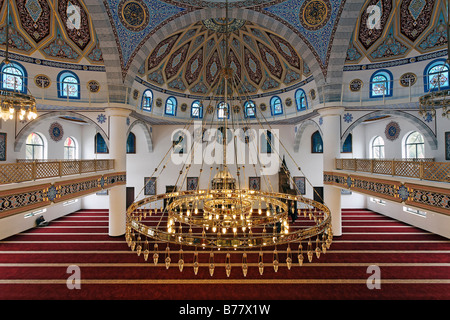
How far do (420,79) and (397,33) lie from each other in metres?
1.73

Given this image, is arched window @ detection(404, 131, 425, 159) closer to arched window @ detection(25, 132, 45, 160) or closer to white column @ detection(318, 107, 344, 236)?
white column @ detection(318, 107, 344, 236)

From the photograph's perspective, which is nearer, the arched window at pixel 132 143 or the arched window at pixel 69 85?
the arched window at pixel 69 85

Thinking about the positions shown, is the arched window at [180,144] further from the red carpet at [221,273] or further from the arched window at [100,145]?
the red carpet at [221,273]

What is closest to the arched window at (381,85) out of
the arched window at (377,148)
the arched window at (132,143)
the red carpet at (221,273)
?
the arched window at (377,148)

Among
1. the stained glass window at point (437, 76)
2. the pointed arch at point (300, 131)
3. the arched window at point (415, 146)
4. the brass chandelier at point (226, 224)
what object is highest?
the stained glass window at point (437, 76)

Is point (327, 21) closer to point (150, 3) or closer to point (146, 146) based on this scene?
point (150, 3)

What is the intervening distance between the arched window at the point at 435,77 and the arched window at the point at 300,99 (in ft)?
12.9

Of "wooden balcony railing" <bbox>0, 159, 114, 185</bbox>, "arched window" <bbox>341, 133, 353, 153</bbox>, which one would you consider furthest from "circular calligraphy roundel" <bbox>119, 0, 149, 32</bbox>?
"arched window" <bbox>341, 133, 353, 153</bbox>

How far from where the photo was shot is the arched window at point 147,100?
988 cm

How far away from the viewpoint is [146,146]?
12.2 meters

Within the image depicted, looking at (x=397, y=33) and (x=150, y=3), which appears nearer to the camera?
(x=150, y=3)

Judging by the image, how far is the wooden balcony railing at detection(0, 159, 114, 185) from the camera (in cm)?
435

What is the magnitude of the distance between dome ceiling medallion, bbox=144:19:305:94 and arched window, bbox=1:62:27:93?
13.4 ft

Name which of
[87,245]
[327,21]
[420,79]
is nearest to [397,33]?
[420,79]
